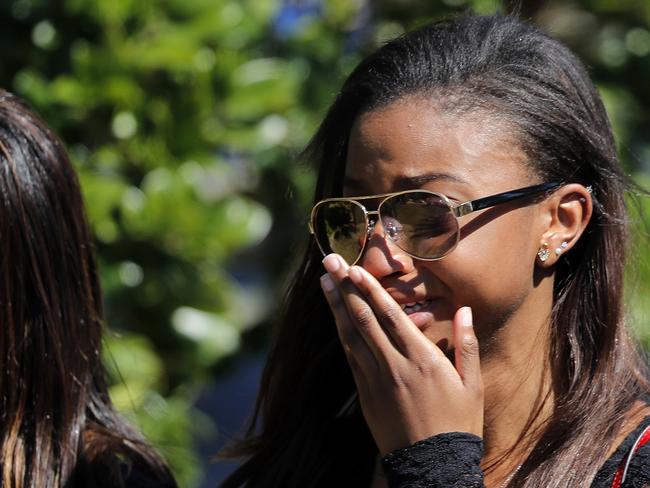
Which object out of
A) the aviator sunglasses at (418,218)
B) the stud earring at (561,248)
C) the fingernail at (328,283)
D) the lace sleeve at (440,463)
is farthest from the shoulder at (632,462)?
the fingernail at (328,283)

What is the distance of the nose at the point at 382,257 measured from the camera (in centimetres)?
181

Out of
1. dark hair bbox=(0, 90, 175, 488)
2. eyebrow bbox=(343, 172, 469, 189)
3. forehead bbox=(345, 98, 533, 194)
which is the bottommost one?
dark hair bbox=(0, 90, 175, 488)

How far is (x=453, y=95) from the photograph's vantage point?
1.84 m

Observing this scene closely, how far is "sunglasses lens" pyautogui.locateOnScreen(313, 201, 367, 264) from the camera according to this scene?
1.86 m

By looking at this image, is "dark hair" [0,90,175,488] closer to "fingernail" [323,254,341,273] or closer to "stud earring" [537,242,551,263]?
"fingernail" [323,254,341,273]

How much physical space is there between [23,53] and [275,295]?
137cm

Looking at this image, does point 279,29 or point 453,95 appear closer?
point 453,95

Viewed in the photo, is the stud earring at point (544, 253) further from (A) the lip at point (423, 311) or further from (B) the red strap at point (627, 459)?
(B) the red strap at point (627, 459)

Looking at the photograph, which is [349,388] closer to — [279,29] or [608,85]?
[279,29]

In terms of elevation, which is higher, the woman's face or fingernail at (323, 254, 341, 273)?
the woman's face

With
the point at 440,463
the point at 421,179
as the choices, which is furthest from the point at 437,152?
the point at 440,463

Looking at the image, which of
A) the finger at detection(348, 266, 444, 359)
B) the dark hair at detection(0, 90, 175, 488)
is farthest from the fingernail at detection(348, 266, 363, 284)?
the dark hair at detection(0, 90, 175, 488)

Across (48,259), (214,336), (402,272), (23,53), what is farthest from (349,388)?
(23,53)

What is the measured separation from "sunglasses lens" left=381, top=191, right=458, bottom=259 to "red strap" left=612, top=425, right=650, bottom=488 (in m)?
0.43
